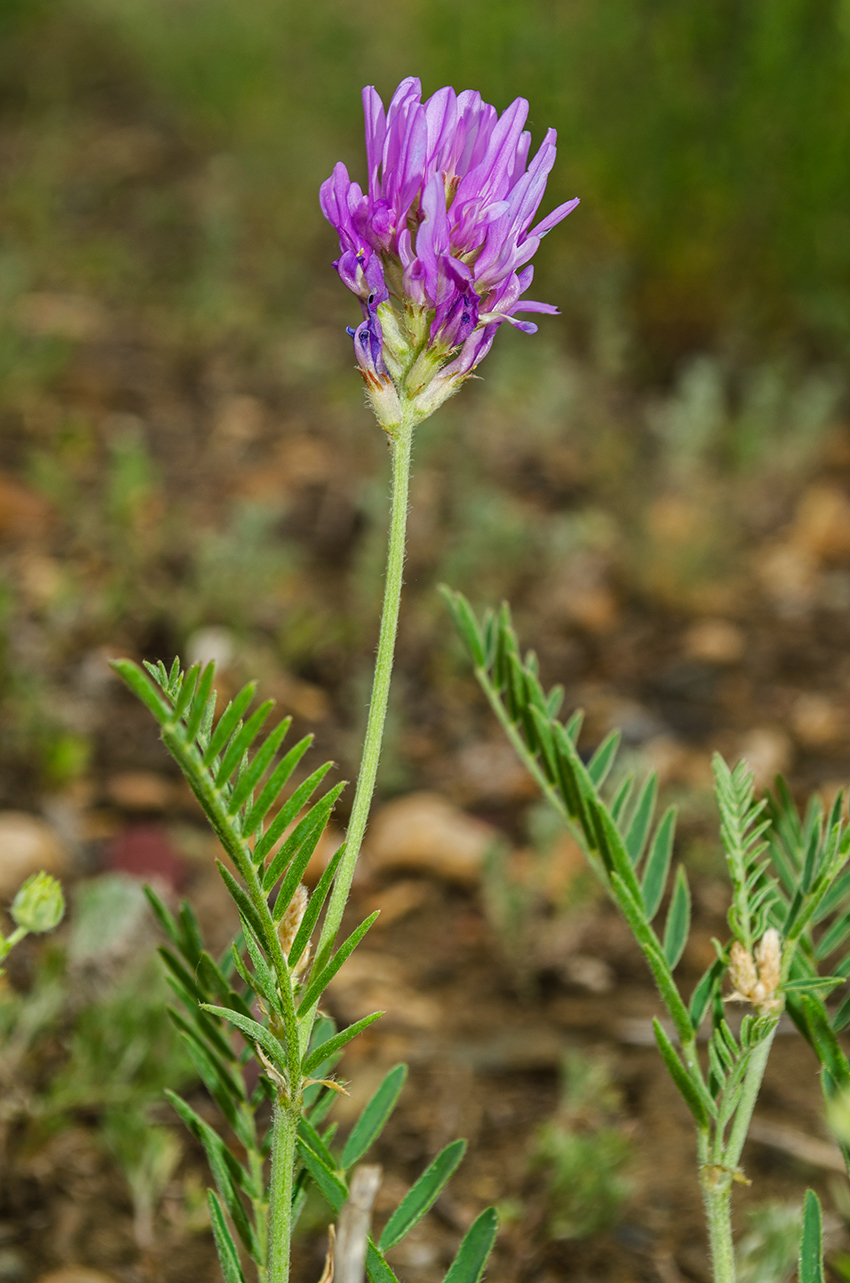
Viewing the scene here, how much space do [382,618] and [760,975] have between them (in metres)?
0.38

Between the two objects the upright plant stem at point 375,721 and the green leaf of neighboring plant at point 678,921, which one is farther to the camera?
the green leaf of neighboring plant at point 678,921

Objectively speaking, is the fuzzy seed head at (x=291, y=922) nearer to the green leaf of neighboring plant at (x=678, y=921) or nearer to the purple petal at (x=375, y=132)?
the green leaf of neighboring plant at (x=678, y=921)

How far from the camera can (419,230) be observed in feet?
2.73

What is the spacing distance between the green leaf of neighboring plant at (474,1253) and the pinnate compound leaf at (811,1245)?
9.1 inches

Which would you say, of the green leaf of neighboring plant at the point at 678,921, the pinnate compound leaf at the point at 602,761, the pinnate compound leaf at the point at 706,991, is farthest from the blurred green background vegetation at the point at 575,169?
the pinnate compound leaf at the point at 706,991

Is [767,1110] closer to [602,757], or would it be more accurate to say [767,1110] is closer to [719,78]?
[602,757]

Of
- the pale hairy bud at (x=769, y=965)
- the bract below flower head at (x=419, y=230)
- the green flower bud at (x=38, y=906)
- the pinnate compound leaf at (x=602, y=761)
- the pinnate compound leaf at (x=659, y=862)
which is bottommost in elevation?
the green flower bud at (x=38, y=906)

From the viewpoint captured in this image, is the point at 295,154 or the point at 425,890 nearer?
the point at 425,890

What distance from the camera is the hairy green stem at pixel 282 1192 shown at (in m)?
0.81

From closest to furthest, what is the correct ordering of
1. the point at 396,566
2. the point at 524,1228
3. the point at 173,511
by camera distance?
the point at 396,566, the point at 524,1228, the point at 173,511

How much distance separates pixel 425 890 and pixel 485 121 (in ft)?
5.10


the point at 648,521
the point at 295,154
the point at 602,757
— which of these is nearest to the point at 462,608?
the point at 602,757

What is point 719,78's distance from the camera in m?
3.98

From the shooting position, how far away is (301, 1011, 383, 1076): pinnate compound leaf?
762mm
